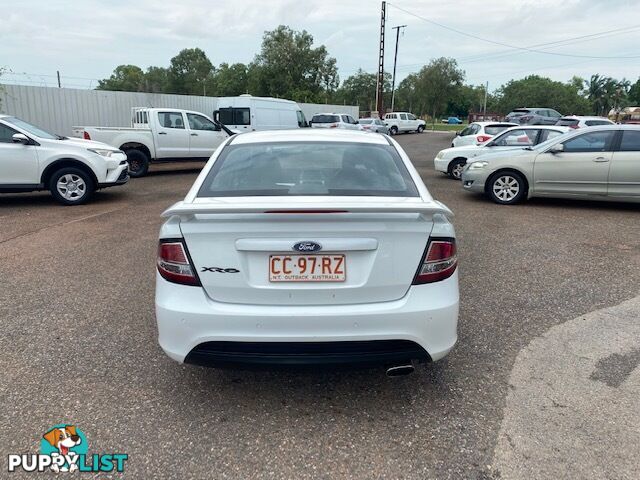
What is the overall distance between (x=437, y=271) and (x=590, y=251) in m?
4.50

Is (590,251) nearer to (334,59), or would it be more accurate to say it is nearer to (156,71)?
(334,59)

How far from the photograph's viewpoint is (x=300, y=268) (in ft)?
8.07

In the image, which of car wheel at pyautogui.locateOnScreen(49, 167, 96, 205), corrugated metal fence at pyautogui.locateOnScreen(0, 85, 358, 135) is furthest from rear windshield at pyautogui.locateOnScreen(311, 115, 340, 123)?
car wheel at pyautogui.locateOnScreen(49, 167, 96, 205)

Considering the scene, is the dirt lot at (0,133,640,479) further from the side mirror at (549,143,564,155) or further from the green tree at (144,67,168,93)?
the green tree at (144,67,168,93)

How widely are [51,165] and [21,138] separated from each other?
2.09 ft

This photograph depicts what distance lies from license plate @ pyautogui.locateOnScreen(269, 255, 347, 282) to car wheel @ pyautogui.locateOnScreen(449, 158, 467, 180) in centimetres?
1084

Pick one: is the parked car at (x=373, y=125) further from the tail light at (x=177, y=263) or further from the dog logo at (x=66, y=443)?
the dog logo at (x=66, y=443)

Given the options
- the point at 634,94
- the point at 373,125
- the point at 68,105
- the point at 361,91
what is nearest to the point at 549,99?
the point at 361,91

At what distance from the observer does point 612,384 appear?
3.05 metres

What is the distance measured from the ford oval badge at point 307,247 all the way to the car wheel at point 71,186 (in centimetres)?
784

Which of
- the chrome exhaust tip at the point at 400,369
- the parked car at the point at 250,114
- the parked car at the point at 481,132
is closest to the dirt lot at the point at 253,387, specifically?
the chrome exhaust tip at the point at 400,369

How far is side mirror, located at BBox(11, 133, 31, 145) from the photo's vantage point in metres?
8.35

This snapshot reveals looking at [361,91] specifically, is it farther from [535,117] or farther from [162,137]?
[162,137]

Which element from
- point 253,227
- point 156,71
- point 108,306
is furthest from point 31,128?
point 156,71
